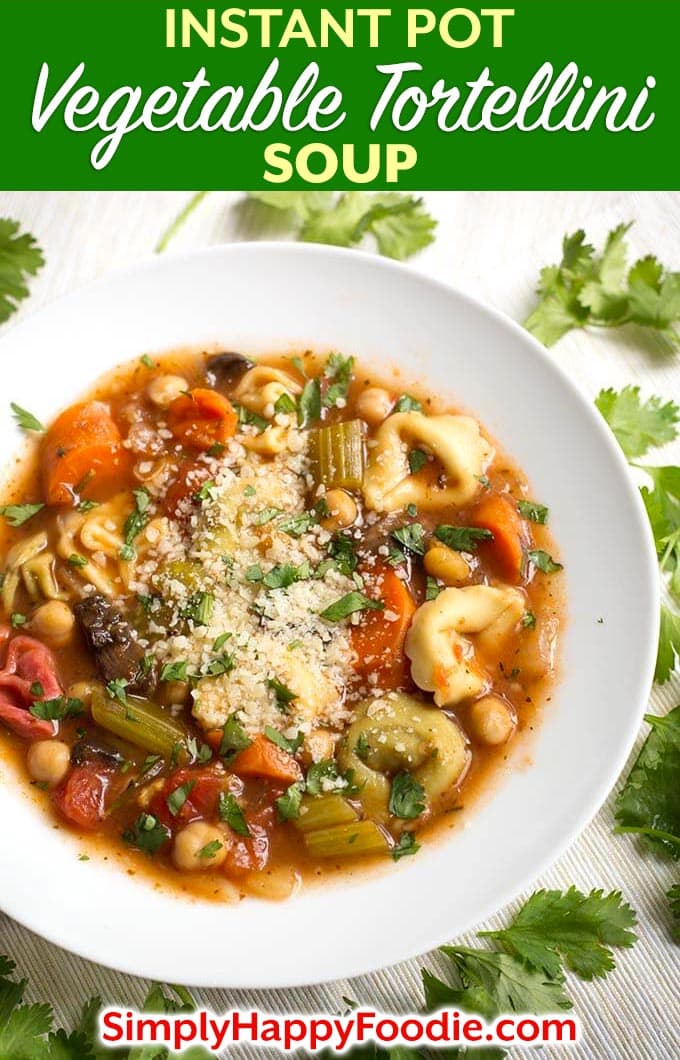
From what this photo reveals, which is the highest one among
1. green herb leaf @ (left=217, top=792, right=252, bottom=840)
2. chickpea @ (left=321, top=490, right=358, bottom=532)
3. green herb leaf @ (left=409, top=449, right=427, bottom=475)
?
green herb leaf @ (left=409, top=449, right=427, bottom=475)

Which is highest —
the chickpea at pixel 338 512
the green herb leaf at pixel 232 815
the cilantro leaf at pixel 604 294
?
the cilantro leaf at pixel 604 294

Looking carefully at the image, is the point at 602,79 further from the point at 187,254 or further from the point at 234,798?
the point at 234,798

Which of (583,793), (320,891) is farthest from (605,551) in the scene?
(320,891)

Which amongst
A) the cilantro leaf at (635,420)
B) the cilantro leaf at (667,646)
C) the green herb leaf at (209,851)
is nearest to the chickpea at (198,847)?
the green herb leaf at (209,851)

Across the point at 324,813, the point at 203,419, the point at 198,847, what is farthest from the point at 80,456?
the point at 324,813

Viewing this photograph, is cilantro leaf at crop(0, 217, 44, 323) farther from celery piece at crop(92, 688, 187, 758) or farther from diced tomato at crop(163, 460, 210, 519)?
celery piece at crop(92, 688, 187, 758)

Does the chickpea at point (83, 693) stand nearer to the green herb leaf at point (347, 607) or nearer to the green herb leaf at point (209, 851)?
the green herb leaf at point (209, 851)

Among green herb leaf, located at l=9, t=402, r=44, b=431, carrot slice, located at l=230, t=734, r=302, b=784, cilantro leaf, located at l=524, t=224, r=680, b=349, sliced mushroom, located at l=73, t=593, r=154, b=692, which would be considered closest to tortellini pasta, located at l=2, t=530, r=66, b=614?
sliced mushroom, located at l=73, t=593, r=154, b=692
